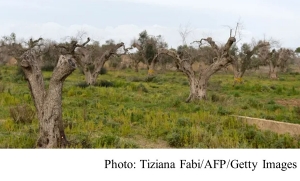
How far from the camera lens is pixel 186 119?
1223 cm

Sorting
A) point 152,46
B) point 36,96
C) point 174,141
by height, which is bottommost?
point 174,141

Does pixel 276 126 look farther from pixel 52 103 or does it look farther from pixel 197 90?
pixel 197 90

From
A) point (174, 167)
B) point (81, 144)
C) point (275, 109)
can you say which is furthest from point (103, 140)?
point (275, 109)

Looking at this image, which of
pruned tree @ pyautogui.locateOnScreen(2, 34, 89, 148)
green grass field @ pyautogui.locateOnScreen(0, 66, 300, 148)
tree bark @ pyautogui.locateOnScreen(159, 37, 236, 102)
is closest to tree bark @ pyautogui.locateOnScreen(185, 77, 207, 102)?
tree bark @ pyautogui.locateOnScreen(159, 37, 236, 102)

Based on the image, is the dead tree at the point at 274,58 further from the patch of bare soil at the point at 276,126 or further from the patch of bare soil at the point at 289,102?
the patch of bare soil at the point at 276,126

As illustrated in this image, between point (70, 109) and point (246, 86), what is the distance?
1546cm

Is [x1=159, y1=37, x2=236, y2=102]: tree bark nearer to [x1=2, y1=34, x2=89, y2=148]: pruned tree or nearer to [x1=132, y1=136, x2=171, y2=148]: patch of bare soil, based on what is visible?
[x1=132, y1=136, x2=171, y2=148]: patch of bare soil

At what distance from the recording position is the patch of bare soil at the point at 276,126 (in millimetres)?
10703

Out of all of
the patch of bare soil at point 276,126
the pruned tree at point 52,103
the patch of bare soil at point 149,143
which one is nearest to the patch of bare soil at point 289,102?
the patch of bare soil at point 276,126

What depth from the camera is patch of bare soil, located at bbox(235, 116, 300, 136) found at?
1070 centimetres

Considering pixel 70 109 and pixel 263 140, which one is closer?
pixel 263 140

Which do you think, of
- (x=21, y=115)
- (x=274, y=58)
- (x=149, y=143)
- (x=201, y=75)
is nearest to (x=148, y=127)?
(x=149, y=143)

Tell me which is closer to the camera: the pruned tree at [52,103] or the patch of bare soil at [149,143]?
the pruned tree at [52,103]

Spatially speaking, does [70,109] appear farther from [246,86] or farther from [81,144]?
[246,86]
